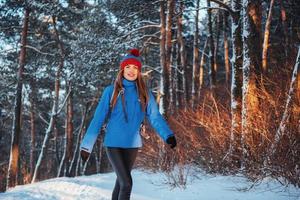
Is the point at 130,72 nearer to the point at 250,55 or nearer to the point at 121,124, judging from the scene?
the point at 121,124

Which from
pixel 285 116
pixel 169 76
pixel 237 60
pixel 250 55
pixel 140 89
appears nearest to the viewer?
pixel 140 89

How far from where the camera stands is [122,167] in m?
4.50

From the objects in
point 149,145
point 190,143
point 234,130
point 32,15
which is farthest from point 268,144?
point 32,15

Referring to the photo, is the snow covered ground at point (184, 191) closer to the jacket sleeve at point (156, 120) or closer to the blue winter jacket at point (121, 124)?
the jacket sleeve at point (156, 120)

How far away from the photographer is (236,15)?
29.8 ft

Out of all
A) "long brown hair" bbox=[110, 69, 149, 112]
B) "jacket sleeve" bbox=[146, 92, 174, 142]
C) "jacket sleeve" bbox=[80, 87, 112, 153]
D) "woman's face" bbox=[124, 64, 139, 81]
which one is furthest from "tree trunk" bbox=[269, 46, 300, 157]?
"jacket sleeve" bbox=[80, 87, 112, 153]

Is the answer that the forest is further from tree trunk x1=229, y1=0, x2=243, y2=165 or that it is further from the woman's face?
the woman's face

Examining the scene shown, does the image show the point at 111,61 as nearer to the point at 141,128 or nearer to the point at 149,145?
the point at 149,145

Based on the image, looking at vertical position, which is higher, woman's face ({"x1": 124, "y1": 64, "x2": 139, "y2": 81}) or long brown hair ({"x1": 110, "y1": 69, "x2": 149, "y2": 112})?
woman's face ({"x1": 124, "y1": 64, "x2": 139, "y2": 81})

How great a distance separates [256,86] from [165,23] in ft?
25.4

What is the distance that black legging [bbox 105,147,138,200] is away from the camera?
4426 mm

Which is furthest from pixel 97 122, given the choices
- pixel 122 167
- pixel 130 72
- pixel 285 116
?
pixel 285 116

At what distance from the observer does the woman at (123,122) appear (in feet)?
15.0

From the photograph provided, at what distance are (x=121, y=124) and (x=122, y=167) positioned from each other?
0.44 metres
